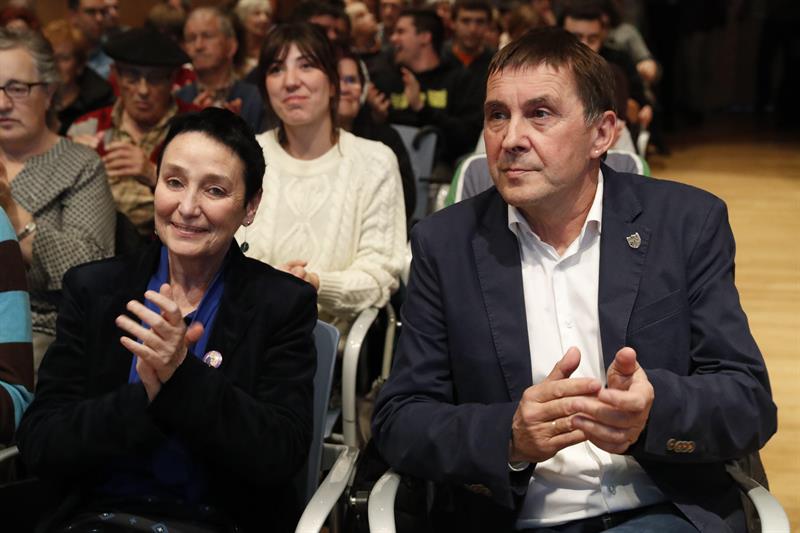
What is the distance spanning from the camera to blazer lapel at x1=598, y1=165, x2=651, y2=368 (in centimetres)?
190

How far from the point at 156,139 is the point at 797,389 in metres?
2.36

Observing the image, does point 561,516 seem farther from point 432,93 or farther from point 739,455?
point 432,93

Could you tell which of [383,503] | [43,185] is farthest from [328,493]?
[43,185]

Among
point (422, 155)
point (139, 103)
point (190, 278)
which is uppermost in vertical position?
point (190, 278)

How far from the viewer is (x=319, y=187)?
10.3 feet

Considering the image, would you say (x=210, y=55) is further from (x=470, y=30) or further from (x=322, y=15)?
(x=470, y=30)

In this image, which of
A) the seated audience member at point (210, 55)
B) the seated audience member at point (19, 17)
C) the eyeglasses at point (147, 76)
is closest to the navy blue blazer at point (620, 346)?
the eyeglasses at point (147, 76)

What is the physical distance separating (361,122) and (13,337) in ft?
6.50

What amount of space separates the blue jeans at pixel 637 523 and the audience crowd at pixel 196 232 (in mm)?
419

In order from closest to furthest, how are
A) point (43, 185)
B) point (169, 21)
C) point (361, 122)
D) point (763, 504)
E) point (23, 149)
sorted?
point (763, 504)
point (43, 185)
point (23, 149)
point (361, 122)
point (169, 21)

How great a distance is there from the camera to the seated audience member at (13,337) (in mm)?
2125

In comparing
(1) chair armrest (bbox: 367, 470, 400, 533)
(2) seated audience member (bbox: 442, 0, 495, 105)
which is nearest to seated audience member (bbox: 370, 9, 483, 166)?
(2) seated audience member (bbox: 442, 0, 495, 105)

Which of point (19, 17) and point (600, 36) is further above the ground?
point (19, 17)

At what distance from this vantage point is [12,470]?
2.31 metres
